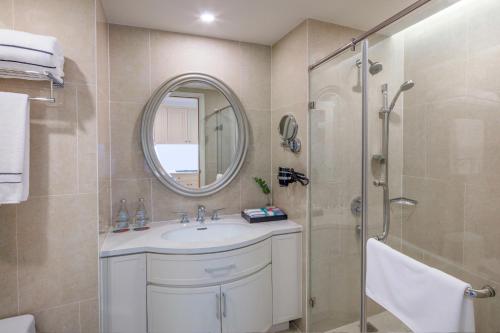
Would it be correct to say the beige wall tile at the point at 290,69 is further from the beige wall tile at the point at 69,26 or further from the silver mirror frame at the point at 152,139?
the beige wall tile at the point at 69,26

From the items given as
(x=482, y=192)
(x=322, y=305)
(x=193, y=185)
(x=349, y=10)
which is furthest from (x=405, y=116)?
(x=193, y=185)

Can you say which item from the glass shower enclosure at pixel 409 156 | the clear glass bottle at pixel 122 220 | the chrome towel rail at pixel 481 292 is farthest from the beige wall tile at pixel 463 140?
the clear glass bottle at pixel 122 220

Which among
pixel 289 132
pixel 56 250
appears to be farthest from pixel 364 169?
pixel 56 250

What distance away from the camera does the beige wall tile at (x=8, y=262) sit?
1.33 metres

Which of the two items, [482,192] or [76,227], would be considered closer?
[482,192]

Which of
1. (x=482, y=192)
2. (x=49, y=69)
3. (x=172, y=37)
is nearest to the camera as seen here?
(x=482, y=192)

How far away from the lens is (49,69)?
4.10 feet

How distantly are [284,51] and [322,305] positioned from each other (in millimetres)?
1965

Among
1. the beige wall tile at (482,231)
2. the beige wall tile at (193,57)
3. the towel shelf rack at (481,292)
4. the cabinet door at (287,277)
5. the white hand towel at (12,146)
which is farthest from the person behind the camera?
the beige wall tile at (193,57)

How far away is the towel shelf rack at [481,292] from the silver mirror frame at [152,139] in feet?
5.31

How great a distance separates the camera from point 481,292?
102 cm

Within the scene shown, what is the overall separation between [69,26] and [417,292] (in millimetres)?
2103

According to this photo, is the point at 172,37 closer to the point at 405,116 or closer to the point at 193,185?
the point at 193,185

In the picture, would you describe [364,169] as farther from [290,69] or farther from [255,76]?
[255,76]
